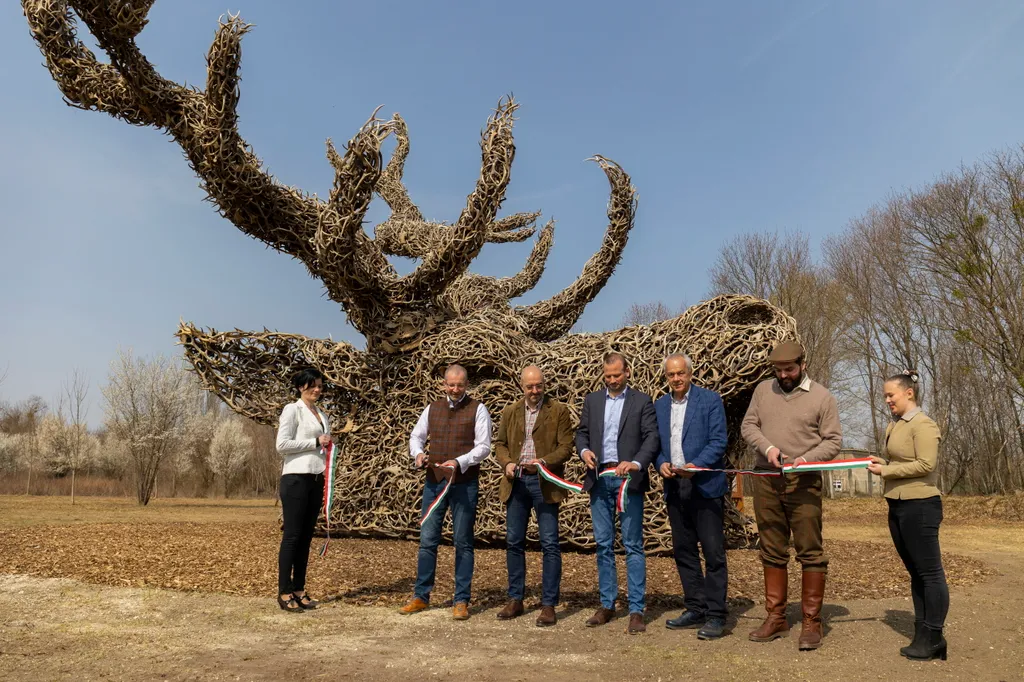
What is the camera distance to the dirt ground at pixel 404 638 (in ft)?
12.3

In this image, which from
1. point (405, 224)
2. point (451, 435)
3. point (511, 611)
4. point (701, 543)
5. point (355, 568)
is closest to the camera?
point (701, 543)

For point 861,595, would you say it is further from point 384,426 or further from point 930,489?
point 384,426

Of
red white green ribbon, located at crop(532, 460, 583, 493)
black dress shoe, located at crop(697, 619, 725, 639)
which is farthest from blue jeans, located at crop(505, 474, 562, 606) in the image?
black dress shoe, located at crop(697, 619, 725, 639)

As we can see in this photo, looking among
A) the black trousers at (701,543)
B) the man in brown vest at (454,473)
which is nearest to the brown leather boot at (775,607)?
the black trousers at (701,543)

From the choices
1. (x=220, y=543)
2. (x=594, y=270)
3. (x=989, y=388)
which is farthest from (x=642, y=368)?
(x=989, y=388)

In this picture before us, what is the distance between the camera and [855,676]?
3730 mm

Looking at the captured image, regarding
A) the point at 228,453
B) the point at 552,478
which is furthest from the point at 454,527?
the point at 228,453

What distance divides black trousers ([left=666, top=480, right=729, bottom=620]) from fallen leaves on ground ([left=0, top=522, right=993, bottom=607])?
30.6 inches

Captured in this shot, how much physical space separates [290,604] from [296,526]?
58 cm

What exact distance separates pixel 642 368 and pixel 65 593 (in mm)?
5964

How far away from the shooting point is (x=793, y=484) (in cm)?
438

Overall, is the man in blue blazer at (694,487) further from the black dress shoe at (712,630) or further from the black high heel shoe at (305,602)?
the black high heel shoe at (305,602)

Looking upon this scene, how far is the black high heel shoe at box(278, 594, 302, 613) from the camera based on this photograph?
5141mm

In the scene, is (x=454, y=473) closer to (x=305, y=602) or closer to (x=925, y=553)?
(x=305, y=602)
